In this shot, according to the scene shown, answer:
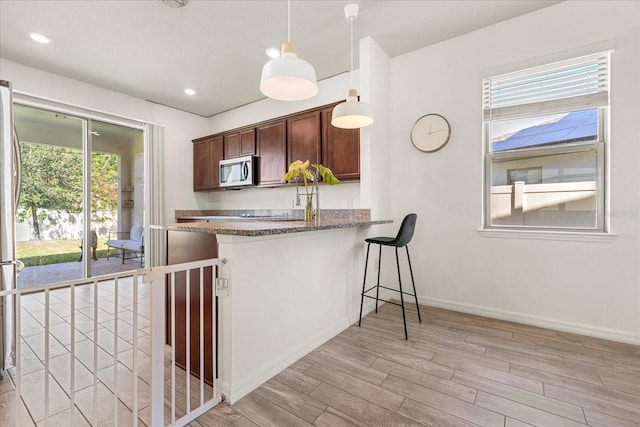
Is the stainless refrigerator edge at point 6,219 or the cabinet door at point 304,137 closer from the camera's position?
the stainless refrigerator edge at point 6,219

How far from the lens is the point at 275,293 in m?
1.89

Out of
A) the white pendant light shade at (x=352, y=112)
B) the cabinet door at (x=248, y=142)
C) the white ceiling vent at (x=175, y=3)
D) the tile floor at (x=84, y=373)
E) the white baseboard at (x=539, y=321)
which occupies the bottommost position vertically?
the tile floor at (x=84, y=373)

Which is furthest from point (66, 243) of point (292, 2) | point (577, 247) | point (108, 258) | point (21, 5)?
point (577, 247)

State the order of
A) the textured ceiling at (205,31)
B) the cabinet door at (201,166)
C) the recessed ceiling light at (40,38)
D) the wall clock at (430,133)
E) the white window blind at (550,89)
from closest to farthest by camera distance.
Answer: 1. the white window blind at (550,89)
2. the textured ceiling at (205,31)
3. the recessed ceiling light at (40,38)
4. the wall clock at (430,133)
5. the cabinet door at (201,166)

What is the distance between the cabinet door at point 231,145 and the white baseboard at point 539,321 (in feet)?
11.1

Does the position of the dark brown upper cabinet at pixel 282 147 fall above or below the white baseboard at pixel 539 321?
above

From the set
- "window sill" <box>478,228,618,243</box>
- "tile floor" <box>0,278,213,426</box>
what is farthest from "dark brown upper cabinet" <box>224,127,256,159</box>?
"window sill" <box>478,228,618,243</box>

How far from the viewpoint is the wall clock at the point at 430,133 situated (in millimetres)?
2982

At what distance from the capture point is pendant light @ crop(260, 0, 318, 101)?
5.61 feet

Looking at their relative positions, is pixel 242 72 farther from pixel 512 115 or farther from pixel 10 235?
pixel 512 115

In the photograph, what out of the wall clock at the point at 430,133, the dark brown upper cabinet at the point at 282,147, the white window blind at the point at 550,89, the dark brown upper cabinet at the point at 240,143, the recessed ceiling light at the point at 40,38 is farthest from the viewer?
the dark brown upper cabinet at the point at 240,143

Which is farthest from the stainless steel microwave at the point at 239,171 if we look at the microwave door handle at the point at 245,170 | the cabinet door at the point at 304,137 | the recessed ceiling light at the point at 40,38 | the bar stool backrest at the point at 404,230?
the bar stool backrest at the point at 404,230

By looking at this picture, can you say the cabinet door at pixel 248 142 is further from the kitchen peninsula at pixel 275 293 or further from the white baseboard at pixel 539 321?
the white baseboard at pixel 539 321

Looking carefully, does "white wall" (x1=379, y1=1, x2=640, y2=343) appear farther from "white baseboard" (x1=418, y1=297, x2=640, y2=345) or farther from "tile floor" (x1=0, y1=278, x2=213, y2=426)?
"tile floor" (x1=0, y1=278, x2=213, y2=426)
